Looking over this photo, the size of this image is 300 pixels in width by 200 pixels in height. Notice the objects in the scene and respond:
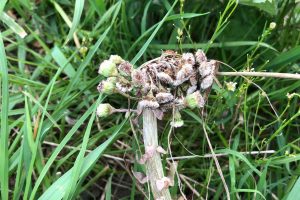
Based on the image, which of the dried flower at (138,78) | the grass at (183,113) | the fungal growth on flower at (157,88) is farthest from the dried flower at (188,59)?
the grass at (183,113)

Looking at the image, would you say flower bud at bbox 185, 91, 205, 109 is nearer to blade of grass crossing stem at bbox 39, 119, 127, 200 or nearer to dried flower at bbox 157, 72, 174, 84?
dried flower at bbox 157, 72, 174, 84

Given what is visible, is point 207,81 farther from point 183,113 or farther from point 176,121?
point 183,113

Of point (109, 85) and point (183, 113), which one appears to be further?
point (183, 113)

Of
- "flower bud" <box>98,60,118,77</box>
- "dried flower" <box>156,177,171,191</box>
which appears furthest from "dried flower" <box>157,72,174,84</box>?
"dried flower" <box>156,177,171,191</box>

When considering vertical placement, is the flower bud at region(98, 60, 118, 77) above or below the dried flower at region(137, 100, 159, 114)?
above

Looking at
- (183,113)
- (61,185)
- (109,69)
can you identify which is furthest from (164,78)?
(183,113)

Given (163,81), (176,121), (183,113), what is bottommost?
(183,113)

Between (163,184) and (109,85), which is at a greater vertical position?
(109,85)
